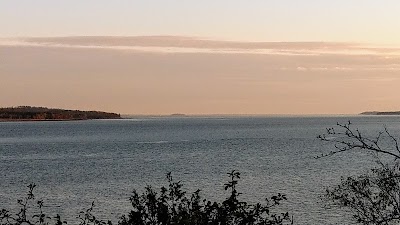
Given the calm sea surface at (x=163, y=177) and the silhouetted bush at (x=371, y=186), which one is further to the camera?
the calm sea surface at (x=163, y=177)

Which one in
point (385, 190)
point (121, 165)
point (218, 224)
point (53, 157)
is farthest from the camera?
point (53, 157)

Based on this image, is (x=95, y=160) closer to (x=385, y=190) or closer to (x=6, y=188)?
(x=6, y=188)

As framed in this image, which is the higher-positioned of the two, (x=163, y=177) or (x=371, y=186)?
(x=163, y=177)

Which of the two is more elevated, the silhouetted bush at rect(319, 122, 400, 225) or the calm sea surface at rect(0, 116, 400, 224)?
the calm sea surface at rect(0, 116, 400, 224)

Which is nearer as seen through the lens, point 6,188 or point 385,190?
point 385,190

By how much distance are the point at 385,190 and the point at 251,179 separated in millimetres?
33927

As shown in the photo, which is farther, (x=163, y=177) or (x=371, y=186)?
(x=163, y=177)

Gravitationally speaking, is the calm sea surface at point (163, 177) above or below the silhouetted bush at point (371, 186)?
above

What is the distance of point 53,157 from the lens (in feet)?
264

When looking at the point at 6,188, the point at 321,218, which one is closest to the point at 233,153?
the point at 6,188

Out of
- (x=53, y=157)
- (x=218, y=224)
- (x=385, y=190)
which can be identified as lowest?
(x=218, y=224)

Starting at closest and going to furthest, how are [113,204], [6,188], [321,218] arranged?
1. [321,218]
2. [113,204]
3. [6,188]

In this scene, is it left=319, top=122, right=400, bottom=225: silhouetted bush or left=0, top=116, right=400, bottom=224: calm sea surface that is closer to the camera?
left=319, top=122, right=400, bottom=225: silhouetted bush

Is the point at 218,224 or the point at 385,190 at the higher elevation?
the point at 385,190
